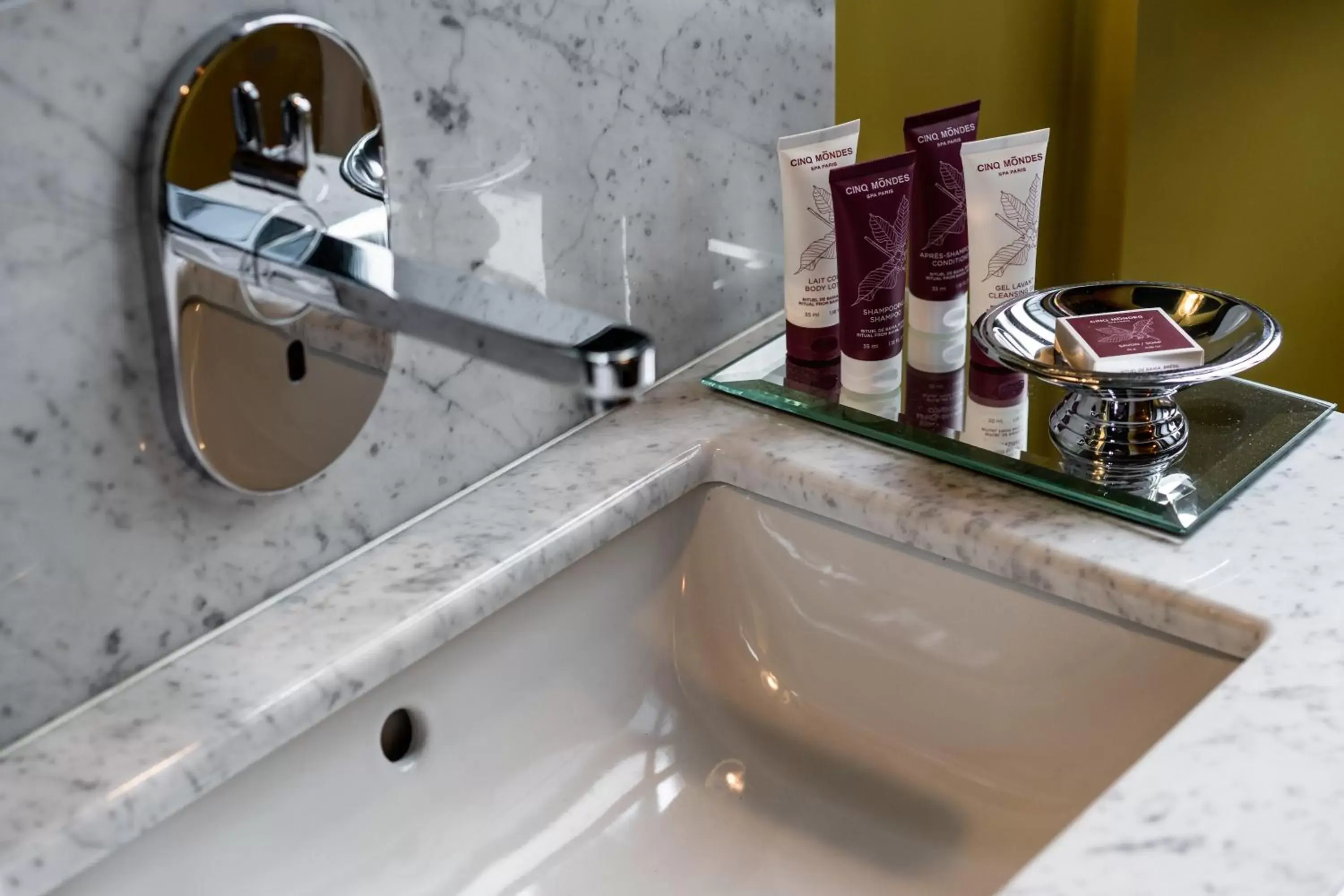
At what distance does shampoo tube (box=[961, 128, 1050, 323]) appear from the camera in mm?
706

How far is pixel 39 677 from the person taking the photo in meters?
0.52

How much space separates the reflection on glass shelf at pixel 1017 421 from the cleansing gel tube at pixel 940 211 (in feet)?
0.08

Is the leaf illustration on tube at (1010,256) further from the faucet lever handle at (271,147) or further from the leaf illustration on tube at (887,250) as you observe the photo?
the faucet lever handle at (271,147)

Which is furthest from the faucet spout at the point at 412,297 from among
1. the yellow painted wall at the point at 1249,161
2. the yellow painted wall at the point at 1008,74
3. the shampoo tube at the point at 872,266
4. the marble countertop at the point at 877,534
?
the yellow painted wall at the point at 1249,161

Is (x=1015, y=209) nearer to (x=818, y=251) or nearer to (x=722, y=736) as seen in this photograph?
(x=818, y=251)

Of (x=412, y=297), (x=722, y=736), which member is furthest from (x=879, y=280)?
(x=412, y=297)

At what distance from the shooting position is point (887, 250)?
71 cm

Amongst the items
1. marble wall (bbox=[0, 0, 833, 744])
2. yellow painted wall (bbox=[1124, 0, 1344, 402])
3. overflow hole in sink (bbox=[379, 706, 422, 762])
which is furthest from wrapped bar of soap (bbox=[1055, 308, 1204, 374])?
yellow painted wall (bbox=[1124, 0, 1344, 402])

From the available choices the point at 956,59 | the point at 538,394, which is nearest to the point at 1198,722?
the point at 538,394

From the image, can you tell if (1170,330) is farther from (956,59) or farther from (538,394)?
(956,59)

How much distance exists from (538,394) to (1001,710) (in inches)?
10.8

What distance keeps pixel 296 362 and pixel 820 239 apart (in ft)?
0.98

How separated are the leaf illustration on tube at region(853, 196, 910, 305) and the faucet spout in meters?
0.28

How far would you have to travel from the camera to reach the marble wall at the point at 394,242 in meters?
0.49
